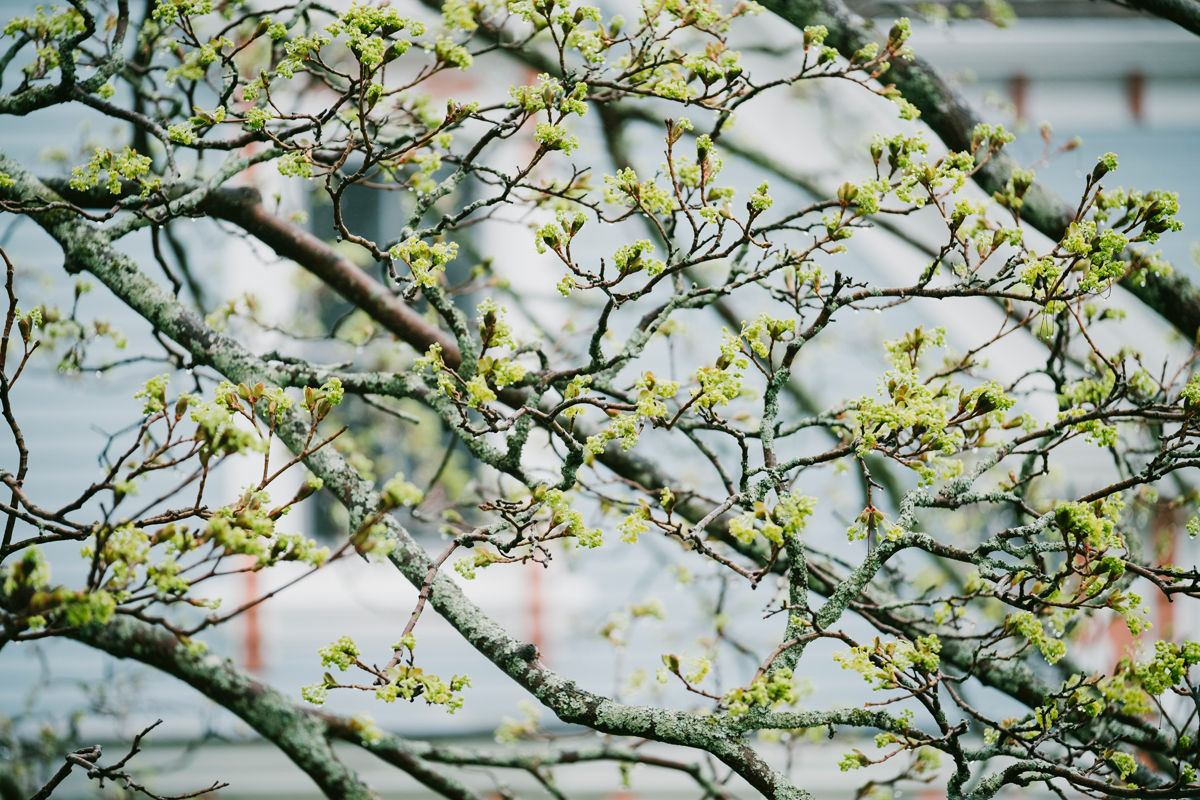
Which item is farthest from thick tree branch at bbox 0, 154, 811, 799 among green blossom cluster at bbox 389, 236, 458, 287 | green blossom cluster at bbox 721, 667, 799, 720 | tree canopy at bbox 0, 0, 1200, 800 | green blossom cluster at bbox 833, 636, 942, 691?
green blossom cluster at bbox 389, 236, 458, 287

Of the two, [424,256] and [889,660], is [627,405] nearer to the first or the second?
[424,256]

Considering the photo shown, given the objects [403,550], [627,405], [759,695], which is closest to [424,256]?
[627,405]

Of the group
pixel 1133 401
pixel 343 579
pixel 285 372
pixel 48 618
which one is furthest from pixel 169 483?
pixel 1133 401

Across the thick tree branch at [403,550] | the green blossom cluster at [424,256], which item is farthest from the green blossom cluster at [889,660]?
the green blossom cluster at [424,256]

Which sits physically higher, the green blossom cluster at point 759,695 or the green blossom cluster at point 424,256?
the green blossom cluster at point 424,256

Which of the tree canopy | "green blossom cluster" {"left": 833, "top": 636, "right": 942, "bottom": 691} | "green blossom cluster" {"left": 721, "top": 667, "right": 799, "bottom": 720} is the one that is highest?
the tree canopy

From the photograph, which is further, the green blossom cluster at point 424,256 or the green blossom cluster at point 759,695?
the green blossom cluster at point 424,256

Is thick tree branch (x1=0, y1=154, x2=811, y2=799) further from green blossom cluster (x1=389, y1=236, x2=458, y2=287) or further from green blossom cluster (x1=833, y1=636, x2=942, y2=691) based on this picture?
green blossom cluster (x1=389, y1=236, x2=458, y2=287)

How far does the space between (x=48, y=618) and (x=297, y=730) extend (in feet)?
3.32

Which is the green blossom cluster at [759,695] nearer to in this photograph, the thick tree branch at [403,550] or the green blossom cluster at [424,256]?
the thick tree branch at [403,550]

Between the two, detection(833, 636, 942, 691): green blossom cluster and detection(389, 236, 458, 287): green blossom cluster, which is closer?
detection(833, 636, 942, 691): green blossom cluster

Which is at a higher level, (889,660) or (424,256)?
(424,256)

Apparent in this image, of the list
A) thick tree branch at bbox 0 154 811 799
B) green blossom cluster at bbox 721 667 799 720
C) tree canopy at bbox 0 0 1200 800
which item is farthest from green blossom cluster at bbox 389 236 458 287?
green blossom cluster at bbox 721 667 799 720

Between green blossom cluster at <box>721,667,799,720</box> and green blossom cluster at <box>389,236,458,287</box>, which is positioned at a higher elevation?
green blossom cluster at <box>389,236,458,287</box>
